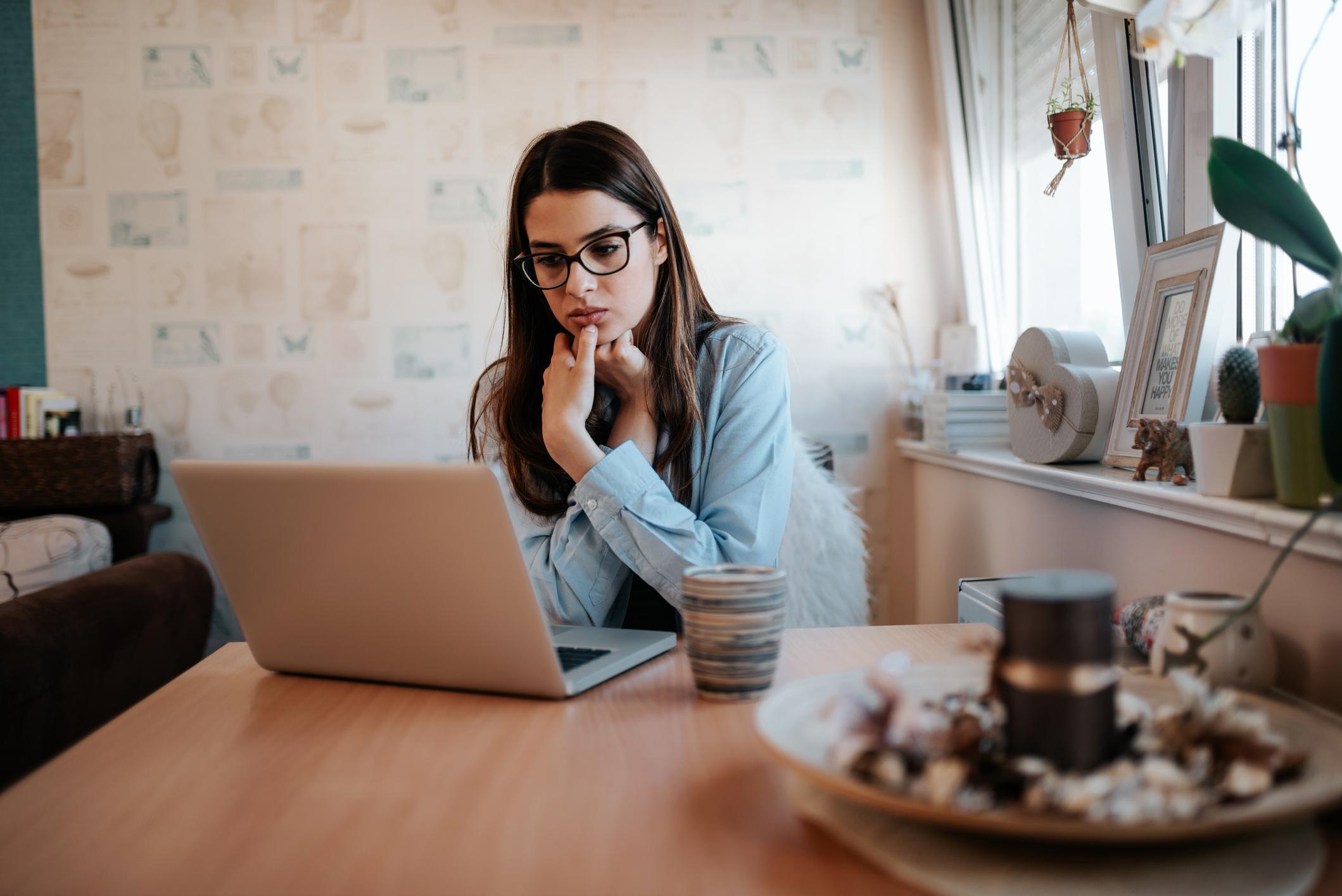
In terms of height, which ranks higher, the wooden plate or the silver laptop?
the silver laptop

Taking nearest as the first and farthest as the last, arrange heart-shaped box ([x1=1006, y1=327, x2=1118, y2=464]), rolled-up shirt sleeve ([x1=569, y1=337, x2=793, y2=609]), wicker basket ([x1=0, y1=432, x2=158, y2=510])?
rolled-up shirt sleeve ([x1=569, y1=337, x2=793, y2=609]), heart-shaped box ([x1=1006, y1=327, x2=1118, y2=464]), wicker basket ([x1=0, y1=432, x2=158, y2=510])

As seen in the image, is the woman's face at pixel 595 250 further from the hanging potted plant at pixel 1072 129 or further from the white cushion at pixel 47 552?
the white cushion at pixel 47 552

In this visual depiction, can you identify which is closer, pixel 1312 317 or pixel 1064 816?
pixel 1064 816

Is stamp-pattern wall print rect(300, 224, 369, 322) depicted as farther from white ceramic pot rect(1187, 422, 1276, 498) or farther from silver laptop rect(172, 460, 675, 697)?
white ceramic pot rect(1187, 422, 1276, 498)

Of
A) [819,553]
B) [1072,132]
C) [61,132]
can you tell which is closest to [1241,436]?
[1072,132]

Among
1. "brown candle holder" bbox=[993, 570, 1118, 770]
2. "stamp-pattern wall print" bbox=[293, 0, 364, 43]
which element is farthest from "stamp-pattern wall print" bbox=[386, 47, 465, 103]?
"brown candle holder" bbox=[993, 570, 1118, 770]

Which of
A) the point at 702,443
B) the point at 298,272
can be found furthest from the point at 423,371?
the point at 702,443

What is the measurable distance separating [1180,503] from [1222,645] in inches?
13.0

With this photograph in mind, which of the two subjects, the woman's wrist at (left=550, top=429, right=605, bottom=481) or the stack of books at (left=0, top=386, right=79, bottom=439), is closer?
the woman's wrist at (left=550, top=429, right=605, bottom=481)

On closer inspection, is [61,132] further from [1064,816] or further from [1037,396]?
[1064,816]

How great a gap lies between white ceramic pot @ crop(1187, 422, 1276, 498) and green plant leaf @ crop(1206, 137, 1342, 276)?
175 millimetres

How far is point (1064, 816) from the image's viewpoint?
18.4 inches

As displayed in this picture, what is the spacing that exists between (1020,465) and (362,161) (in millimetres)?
2042

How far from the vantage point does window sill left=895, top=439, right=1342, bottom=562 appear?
0.76 m
